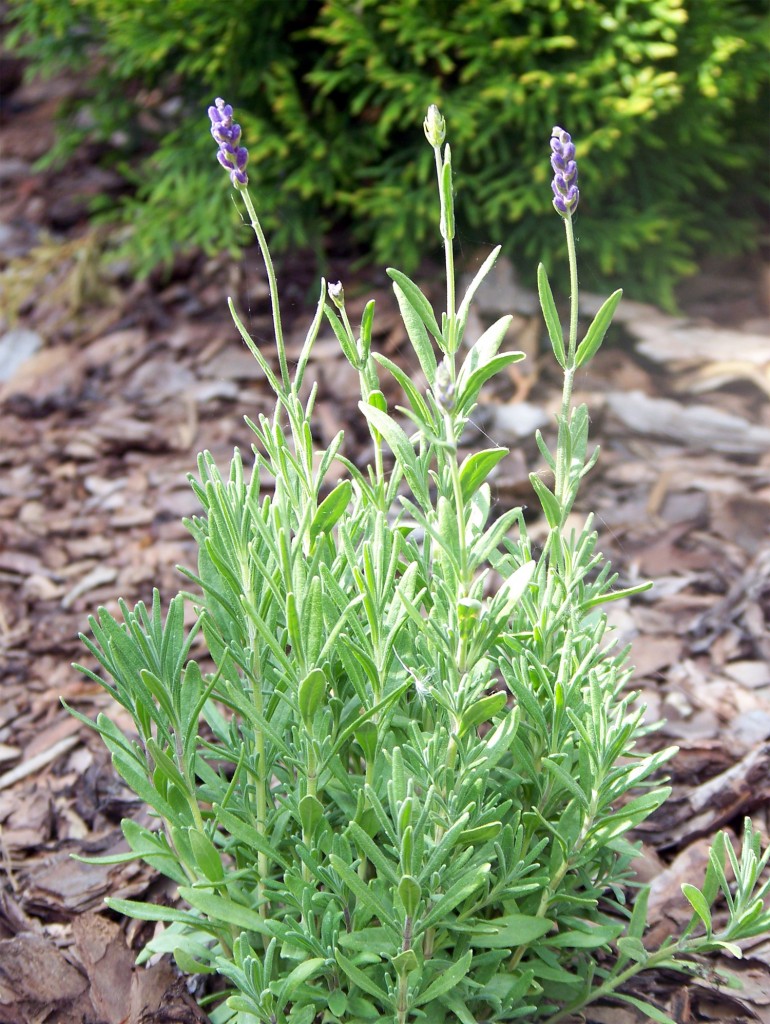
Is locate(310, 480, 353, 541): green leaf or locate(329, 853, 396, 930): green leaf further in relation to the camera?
locate(310, 480, 353, 541): green leaf

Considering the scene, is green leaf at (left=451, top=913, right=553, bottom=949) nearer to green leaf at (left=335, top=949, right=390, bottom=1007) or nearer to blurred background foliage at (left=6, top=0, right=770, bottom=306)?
green leaf at (left=335, top=949, right=390, bottom=1007)

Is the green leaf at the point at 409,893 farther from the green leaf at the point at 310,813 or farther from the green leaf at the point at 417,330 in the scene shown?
the green leaf at the point at 417,330

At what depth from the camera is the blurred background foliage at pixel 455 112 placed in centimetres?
374

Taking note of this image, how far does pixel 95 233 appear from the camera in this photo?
4.82 m

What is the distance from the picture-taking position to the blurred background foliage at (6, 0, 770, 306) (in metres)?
3.74

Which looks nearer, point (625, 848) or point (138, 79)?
point (625, 848)

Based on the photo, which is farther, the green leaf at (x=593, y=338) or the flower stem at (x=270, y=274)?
the green leaf at (x=593, y=338)

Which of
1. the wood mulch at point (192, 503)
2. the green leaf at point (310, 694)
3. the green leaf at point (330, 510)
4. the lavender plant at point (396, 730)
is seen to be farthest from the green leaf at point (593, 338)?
the wood mulch at point (192, 503)

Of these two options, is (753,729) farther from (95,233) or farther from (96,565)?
(95,233)

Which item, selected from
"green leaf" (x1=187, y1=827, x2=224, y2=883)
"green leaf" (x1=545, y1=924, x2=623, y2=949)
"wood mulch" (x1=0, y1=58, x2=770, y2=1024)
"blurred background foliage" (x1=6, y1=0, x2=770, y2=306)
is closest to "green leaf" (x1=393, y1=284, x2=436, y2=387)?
"green leaf" (x1=187, y1=827, x2=224, y2=883)

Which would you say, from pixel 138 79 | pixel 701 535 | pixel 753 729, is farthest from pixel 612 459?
pixel 138 79

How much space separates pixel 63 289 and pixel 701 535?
3.03 meters

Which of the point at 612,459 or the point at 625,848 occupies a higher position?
the point at 625,848

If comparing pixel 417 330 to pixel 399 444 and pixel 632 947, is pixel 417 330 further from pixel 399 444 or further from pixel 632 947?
pixel 632 947
